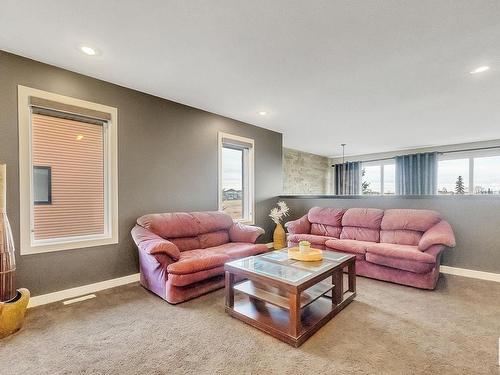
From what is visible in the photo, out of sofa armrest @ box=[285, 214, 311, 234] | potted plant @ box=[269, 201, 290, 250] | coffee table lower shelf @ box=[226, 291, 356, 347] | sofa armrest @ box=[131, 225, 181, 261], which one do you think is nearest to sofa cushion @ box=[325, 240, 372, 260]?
sofa armrest @ box=[285, 214, 311, 234]

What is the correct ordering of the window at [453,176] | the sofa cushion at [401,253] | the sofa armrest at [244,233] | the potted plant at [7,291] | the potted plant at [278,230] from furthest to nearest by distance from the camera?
the window at [453,176], the potted plant at [278,230], the sofa armrest at [244,233], the sofa cushion at [401,253], the potted plant at [7,291]

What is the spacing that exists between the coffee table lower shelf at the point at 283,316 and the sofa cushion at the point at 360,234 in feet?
5.11

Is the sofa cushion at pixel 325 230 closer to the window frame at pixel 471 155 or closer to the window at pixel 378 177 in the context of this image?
the window at pixel 378 177

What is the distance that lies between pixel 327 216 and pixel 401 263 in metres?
1.53

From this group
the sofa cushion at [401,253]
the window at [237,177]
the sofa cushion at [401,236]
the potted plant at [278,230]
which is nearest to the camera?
the sofa cushion at [401,253]

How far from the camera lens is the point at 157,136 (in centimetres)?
362

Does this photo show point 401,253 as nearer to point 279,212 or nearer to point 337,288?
point 337,288

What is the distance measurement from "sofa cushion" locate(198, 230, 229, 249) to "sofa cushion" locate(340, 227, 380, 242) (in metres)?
1.95

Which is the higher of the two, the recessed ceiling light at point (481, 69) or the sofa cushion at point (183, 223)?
the recessed ceiling light at point (481, 69)

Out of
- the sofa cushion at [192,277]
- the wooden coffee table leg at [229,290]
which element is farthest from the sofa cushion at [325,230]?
the wooden coffee table leg at [229,290]

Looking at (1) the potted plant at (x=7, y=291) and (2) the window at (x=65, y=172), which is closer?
(1) the potted plant at (x=7, y=291)

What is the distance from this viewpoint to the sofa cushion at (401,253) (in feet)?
9.52

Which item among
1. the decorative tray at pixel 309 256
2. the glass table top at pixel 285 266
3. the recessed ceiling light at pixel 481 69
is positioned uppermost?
the recessed ceiling light at pixel 481 69

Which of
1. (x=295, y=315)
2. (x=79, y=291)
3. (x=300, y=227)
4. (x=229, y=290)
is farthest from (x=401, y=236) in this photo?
(x=79, y=291)
